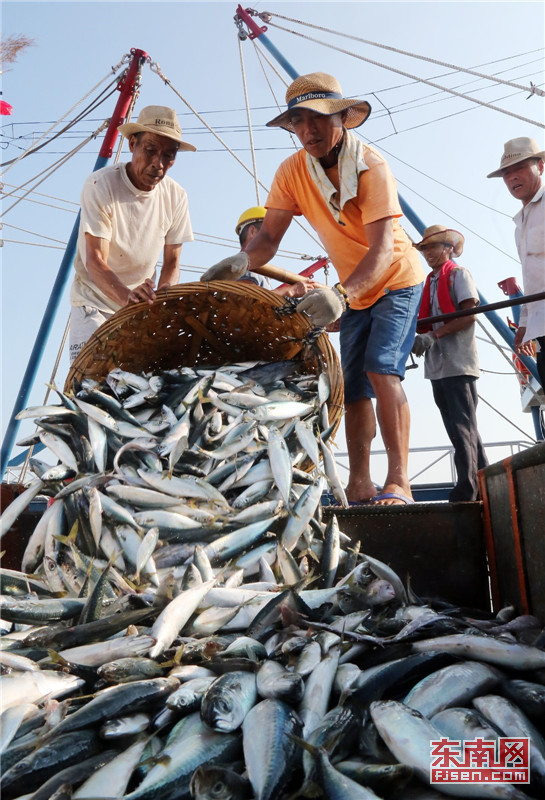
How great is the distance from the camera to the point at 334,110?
141 inches

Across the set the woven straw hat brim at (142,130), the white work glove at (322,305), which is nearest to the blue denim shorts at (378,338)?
the white work glove at (322,305)

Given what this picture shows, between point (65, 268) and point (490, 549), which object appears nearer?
point (490, 549)

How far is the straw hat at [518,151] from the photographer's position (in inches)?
183

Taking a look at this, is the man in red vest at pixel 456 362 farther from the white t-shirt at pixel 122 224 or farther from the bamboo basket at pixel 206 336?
the white t-shirt at pixel 122 224

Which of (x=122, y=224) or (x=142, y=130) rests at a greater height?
(x=142, y=130)

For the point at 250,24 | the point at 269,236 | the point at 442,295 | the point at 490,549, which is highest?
the point at 250,24

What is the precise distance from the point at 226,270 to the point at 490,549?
213 centimetres

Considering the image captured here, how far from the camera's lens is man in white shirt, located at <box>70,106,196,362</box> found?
4.26 m

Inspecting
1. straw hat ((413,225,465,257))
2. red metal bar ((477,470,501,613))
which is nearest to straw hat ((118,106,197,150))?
straw hat ((413,225,465,257))

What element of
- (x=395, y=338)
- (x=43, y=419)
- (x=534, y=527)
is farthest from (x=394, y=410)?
(x=43, y=419)

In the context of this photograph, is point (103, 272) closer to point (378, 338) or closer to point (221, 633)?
point (378, 338)

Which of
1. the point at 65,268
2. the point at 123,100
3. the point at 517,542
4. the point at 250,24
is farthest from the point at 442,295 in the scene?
the point at 250,24

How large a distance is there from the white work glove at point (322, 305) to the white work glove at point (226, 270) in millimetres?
624

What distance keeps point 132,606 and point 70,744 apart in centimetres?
69
